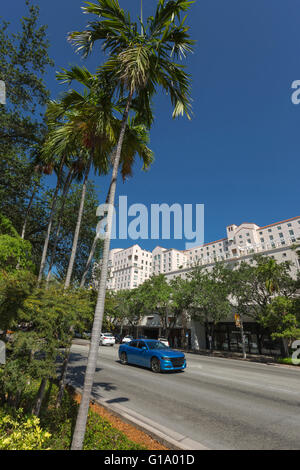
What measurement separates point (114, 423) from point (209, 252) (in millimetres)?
95360

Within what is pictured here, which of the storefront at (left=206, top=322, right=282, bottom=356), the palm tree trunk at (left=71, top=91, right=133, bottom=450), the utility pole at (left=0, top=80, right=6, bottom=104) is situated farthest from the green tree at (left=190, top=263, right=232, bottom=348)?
the utility pole at (left=0, top=80, right=6, bottom=104)

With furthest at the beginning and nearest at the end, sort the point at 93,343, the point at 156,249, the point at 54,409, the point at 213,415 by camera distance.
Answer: the point at 156,249 → the point at 213,415 → the point at 54,409 → the point at 93,343

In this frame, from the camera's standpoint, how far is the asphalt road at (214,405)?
487 centimetres

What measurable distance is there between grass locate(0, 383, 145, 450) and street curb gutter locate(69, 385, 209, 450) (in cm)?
56

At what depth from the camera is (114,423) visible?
528cm

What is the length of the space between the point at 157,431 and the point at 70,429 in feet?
5.75

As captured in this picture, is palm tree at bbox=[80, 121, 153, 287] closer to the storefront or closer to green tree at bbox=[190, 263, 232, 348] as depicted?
green tree at bbox=[190, 263, 232, 348]

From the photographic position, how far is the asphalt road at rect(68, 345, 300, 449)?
16.0 feet

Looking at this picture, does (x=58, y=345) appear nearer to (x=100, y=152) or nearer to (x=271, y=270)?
(x=100, y=152)

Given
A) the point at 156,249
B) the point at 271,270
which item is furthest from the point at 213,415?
the point at 156,249
